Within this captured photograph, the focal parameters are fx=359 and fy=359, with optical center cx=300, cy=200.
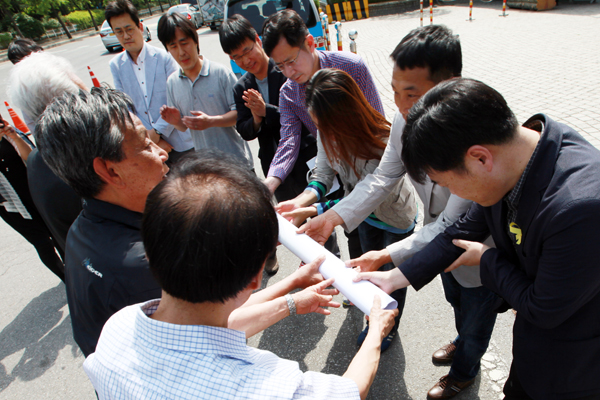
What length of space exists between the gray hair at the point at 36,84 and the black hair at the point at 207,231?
1.54 meters

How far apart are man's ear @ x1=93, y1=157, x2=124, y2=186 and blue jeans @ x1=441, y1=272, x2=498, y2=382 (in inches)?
64.2

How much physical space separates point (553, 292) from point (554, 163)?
0.37 metres

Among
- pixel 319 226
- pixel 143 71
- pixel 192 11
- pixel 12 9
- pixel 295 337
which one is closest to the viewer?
pixel 319 226

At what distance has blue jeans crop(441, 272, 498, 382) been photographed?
1773 mm

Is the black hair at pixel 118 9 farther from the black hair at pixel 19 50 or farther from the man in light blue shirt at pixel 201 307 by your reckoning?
the man in light blue shirt at pixel 201 307

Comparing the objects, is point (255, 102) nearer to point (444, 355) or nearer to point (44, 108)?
point (44, 108)

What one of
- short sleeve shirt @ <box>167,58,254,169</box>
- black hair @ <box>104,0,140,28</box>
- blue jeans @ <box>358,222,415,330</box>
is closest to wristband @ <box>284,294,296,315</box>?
blue jeans @ <box>358,222,415,330</box>

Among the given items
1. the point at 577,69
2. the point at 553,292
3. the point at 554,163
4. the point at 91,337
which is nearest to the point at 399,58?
the point at 554,163

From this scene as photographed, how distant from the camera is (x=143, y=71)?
333 centimetres

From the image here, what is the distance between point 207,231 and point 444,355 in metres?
2.01

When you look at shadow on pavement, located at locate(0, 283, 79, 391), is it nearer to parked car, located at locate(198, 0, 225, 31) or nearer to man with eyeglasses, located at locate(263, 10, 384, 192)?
man with eyeglasses, located at locate(263, 10, 384, 192)

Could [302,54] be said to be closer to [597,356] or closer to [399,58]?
[399,58]

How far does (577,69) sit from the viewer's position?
6.38 m

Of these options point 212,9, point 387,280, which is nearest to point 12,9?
point 212,9
